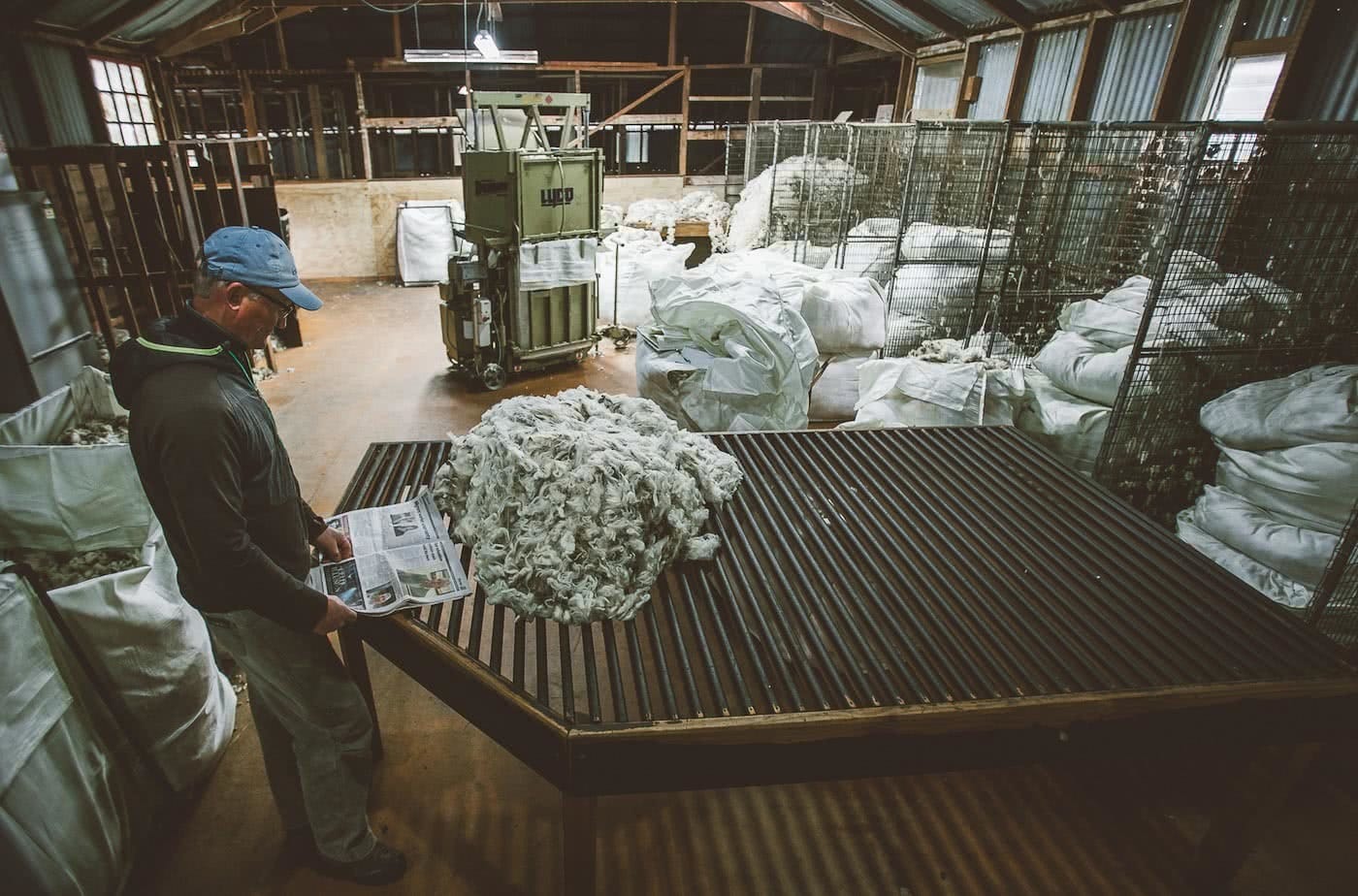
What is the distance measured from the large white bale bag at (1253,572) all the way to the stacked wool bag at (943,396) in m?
1.08

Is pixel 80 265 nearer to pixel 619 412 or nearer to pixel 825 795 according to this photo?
pixel 619 412

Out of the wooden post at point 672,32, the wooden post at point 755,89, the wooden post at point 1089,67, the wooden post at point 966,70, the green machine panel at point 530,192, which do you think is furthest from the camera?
the wooden post at point 755,89

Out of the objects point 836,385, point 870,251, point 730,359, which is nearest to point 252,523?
point 730,359

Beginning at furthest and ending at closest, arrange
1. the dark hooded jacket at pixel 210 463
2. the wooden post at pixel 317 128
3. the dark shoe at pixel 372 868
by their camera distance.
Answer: the wooden post at pixel 317 128 < the dark shoe at pixel 372 868 < the dark hooded jacket at pixel 210 463

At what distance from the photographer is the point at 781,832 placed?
2.27m

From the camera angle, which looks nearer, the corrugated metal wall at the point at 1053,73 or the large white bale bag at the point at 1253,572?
the large white bale bag at the point at 1253,572

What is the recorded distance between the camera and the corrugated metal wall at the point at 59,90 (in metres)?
5.58

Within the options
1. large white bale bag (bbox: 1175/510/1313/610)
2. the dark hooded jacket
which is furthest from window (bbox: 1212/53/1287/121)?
the dark hooded jacket

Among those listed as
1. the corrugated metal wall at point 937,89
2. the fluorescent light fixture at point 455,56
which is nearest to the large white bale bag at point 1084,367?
the corrugated metal wall at point 937,89

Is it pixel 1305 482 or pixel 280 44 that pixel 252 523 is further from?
pixel 280 44

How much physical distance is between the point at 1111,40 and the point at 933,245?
228cm

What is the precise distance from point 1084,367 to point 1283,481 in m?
1.06

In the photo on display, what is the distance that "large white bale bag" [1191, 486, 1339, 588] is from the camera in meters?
2.62

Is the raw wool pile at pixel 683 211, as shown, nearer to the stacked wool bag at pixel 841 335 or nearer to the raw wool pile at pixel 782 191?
the raw wool pile at pixel 782 191
